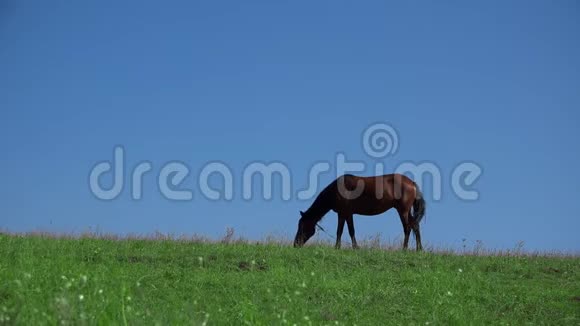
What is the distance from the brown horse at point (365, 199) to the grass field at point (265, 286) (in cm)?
578

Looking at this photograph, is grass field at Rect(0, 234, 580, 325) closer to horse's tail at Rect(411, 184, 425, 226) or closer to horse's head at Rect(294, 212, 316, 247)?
horse's tail at Rect(411, 184, 425, 226)

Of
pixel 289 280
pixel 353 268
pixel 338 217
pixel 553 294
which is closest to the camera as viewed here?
pixel 289 280

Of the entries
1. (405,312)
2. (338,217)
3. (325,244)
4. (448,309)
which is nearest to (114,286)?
(405,312)

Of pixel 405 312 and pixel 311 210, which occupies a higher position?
pixel 311 210

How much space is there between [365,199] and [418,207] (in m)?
1.87

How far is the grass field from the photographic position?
10.3 metres

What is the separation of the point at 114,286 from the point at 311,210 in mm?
13497

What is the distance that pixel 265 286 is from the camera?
13.0m

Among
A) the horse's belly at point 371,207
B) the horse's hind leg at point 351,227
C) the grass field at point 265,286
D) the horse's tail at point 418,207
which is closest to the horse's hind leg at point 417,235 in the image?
the horse's tail at point 418,207

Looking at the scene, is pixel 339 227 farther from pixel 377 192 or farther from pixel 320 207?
pixel 377 192

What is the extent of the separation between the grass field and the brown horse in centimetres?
578

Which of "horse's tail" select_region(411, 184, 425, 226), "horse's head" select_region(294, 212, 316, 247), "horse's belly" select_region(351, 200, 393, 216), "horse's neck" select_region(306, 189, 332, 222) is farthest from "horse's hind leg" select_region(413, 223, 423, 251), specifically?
"horse's head" select_region(294, 212, 316, 247)

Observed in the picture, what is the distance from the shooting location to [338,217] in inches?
950

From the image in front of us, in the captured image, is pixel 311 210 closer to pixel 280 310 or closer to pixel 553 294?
pixel 553 294
